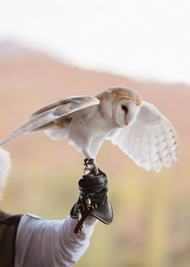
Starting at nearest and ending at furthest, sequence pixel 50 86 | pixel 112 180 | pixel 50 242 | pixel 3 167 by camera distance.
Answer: pixel 50 242
pixel 3 167
pixel 112 180
pixel 50 86

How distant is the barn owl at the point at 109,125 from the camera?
54cm

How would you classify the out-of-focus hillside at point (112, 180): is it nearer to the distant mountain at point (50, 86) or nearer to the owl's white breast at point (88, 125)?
the distant mountain at point (50, 86)

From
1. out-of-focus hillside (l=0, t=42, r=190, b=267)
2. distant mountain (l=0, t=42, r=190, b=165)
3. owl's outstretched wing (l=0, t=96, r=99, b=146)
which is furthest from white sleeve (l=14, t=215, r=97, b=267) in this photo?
distant mountain (l=0, t=42, r=190, b=165)

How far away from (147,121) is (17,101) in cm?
158

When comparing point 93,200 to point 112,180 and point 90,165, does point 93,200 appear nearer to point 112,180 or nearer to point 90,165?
point 90,165

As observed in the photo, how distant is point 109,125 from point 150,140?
0.19 meters

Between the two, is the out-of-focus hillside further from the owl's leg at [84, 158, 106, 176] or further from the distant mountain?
the owl's leg at [84, 158, 106, 176]

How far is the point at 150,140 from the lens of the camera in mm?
738

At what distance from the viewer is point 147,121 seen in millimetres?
717

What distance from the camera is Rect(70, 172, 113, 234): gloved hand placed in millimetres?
608

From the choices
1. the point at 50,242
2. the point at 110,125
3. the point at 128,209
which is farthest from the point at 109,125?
the point at 128,209

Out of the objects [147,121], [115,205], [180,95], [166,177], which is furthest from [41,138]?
[147,121]

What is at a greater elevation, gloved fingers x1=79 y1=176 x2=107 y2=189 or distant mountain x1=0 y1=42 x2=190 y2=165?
distant mountain x1=0 y1=42 x2=190 y2=165

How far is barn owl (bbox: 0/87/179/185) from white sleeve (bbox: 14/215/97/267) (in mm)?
182
